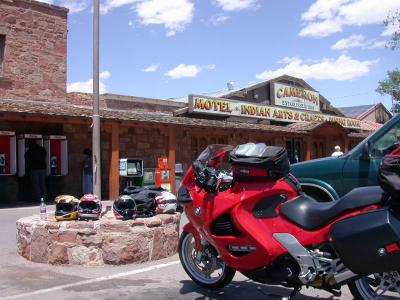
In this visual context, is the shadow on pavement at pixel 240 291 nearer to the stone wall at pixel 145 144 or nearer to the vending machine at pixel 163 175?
the vending machine at pixel 163 175

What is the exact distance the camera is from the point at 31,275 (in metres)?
6.40

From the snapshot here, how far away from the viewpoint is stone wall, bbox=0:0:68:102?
18.3m

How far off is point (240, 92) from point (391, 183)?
932 inches

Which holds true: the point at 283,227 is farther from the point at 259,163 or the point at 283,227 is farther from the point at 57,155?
the point at 57,155

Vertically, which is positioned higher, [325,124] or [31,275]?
[325,124]

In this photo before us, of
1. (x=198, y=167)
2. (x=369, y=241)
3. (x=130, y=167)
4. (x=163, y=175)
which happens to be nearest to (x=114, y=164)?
(x=130, y=167)

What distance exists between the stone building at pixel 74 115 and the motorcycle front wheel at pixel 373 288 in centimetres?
1155

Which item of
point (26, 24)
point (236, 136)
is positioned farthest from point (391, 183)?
point (236, 136)

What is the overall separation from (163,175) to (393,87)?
3618 cm

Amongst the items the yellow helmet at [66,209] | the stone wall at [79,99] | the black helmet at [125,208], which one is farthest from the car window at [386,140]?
the stone wall at [79,99]

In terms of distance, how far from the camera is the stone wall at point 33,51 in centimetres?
1834

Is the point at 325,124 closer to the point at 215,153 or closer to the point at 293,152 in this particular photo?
the point at 293,152

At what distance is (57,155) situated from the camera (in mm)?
17531

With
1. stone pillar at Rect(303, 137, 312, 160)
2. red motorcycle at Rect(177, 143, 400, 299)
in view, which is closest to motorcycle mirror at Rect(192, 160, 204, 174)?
red motorcycle at Rect(177, 143, 400, 299)
